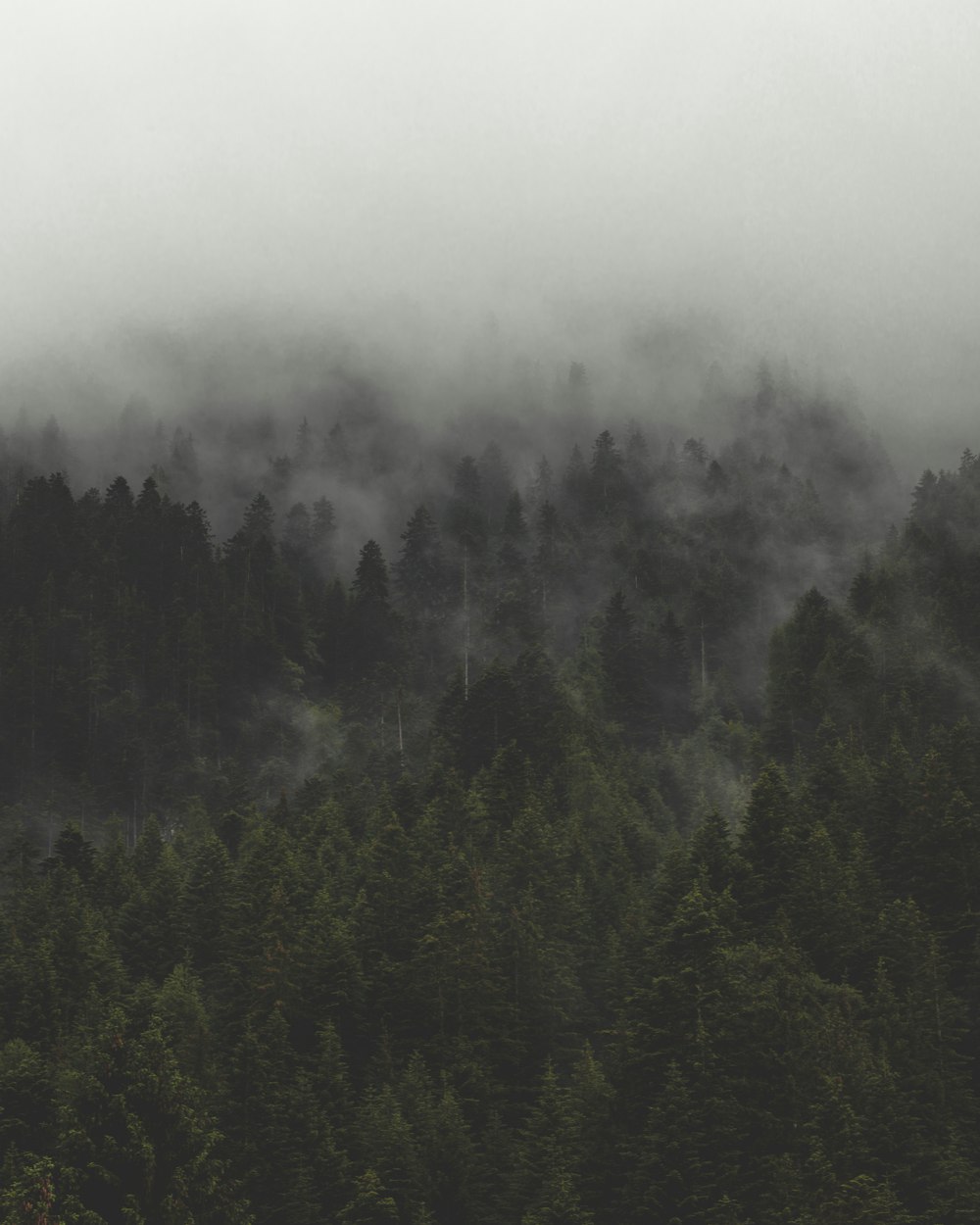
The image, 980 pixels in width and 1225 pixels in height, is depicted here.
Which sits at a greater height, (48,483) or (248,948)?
(48,483)

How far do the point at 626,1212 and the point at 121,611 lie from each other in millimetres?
115713

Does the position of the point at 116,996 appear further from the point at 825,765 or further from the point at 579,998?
the point at 825,765

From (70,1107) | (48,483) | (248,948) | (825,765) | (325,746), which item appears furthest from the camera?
(48,483)

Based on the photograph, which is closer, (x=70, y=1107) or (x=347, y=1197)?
(x=70, y=1107)

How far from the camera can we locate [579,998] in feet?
269

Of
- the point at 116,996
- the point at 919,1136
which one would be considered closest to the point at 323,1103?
the point at 116,996

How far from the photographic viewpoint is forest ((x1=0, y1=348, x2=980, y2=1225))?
205ft

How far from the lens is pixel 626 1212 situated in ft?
205

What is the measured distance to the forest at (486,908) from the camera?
6247cm

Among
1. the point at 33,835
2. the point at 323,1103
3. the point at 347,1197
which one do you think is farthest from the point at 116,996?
the point at 33,835

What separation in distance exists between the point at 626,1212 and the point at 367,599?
11742 centimetres

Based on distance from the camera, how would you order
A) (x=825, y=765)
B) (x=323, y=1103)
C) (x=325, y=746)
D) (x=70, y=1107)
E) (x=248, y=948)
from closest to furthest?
1. (x=70, y=1107)
2. (x=323, y=1103)
3. (x=248, y=948)
4. (x=825, y=765)
5. (x=325, y=746)

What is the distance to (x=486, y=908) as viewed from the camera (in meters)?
86.8

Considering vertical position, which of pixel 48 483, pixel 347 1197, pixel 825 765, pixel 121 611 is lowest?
pixel 347 1197
